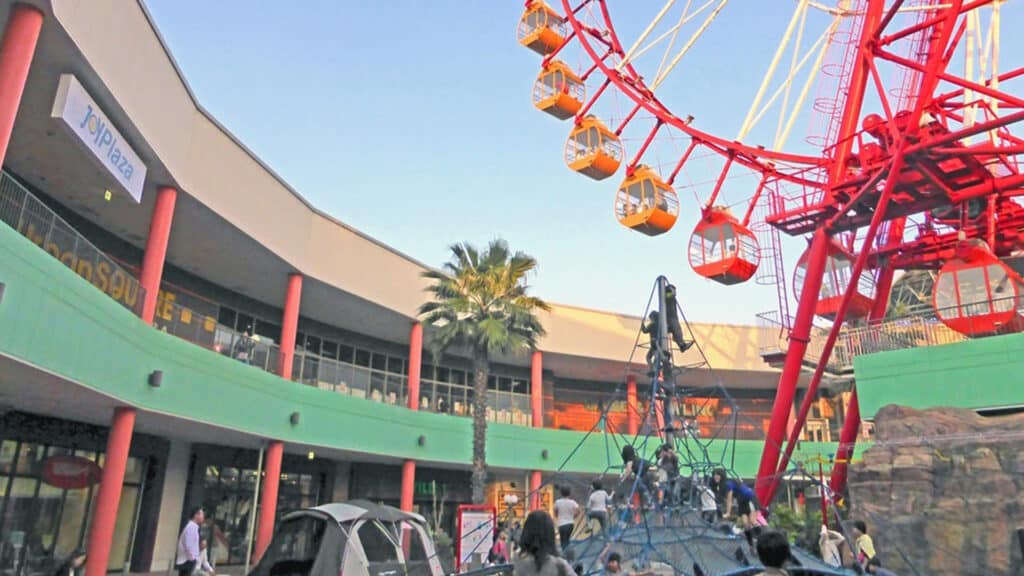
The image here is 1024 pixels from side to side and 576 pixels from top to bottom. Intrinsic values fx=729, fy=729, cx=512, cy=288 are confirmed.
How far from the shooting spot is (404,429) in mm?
24016

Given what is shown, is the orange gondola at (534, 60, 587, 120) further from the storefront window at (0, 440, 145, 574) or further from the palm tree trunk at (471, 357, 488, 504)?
the storefront window at (0, 440, 145, 574)

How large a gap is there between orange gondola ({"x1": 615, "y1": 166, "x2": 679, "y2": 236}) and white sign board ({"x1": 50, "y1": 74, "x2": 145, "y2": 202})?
12724 mm

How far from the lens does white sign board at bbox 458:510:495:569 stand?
1546 cm

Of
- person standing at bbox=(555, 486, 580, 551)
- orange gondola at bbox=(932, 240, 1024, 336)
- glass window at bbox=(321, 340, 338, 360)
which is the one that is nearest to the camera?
person standing at bbox=(555, 486, 580, 551)

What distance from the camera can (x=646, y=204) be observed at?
2116 centimetres

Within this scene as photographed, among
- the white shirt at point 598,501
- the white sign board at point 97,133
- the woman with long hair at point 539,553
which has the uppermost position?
the white sign board at point 97,133

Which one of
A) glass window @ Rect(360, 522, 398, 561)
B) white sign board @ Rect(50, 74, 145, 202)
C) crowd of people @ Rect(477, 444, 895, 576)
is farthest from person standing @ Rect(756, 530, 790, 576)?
white sign board @ Rect(50, 74, 145, 202)

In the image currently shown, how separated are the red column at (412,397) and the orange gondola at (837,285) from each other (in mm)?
13262

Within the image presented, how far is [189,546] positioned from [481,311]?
43.1 ft

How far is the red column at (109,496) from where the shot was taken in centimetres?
1312

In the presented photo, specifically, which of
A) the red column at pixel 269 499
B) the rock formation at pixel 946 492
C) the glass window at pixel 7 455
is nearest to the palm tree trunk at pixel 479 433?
the red column at pixel 269 499

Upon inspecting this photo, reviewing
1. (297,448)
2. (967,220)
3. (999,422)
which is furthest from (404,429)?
(967,220)

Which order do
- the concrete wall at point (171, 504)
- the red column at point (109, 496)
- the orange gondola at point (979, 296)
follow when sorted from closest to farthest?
the red column at point (109, 496) → the orange gondola at point (979, 296) → the concrete wall at point (171, 504)

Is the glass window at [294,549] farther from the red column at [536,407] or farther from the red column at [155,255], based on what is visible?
the red column at [536,407]
